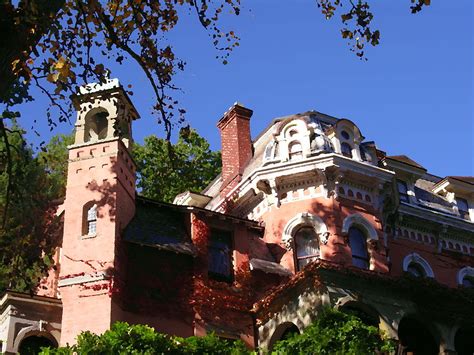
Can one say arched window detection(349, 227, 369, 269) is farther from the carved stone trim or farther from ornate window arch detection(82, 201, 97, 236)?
ornate window arch detection(82, 201, 97, 236)

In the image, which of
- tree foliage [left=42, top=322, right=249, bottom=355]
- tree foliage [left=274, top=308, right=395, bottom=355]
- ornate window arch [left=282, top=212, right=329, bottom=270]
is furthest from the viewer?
ornate window arch [left=282, top=212, right=329, bottom=270]

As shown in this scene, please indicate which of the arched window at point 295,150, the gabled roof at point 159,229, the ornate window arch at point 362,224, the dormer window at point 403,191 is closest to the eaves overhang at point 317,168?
the arched window at point 295,150

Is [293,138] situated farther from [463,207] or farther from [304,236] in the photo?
[463,207]

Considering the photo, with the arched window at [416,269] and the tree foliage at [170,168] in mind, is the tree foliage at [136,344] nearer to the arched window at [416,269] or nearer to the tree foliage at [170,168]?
the arched window at [416,269]

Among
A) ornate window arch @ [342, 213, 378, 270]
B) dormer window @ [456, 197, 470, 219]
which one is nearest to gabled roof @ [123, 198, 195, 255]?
ornate window arch @ [342, 213, 378, 270]

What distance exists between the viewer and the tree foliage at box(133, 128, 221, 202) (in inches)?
1599

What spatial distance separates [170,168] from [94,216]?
19131mm

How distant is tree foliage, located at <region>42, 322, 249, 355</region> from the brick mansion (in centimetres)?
269

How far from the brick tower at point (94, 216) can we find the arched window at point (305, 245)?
5.86 m

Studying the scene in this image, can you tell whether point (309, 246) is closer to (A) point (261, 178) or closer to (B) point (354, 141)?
(A) point (261, 178)

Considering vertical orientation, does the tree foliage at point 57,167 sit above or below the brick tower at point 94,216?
above

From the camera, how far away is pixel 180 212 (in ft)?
79.2

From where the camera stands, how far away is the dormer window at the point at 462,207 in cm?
3100

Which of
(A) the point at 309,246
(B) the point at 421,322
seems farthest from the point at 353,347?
(A) the point at 309,246
